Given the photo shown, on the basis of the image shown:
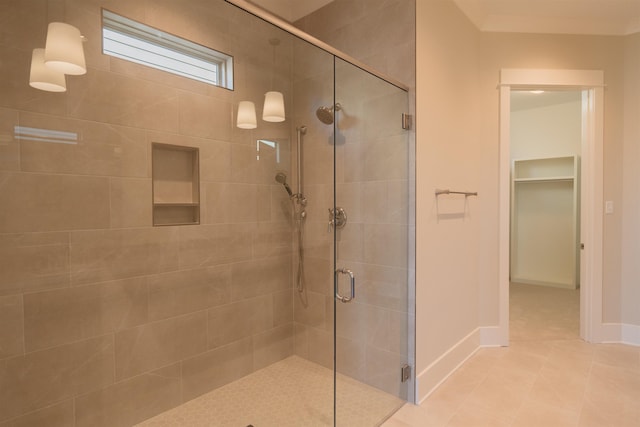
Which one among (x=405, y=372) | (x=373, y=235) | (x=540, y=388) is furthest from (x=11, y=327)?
(x=540, y=388)

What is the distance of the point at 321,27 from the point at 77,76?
1674 mm

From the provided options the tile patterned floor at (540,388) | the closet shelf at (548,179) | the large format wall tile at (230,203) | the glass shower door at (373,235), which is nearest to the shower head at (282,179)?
the large format wall tile at (230,203)

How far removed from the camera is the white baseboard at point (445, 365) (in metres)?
2.09

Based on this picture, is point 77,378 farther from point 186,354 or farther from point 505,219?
point 505,219

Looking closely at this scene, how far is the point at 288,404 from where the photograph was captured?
6.33 feet

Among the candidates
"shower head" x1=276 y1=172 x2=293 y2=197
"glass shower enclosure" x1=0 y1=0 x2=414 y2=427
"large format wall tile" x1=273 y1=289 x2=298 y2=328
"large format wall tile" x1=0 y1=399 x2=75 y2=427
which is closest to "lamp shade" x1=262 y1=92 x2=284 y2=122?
"glass shower enclosure" x1=0 y1=0 x2=414 y2=427

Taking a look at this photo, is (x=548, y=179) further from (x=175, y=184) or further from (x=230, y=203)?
(x=175, y=184)

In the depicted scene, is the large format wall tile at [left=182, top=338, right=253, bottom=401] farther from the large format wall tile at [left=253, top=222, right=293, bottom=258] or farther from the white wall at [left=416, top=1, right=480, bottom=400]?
the white wall at [left=416, top=1, right=480, bottom=400]

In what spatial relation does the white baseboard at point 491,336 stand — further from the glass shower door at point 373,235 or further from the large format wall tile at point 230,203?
the large format wall tile at point 230,203

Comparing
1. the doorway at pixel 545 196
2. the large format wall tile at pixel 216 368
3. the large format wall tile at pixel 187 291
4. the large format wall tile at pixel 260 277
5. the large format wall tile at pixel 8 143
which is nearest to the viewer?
the large format wall tile at pixel 8 143

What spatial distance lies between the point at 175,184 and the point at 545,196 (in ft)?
17.2

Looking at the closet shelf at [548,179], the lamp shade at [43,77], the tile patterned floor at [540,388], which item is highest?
the lamp shade at [43,77]

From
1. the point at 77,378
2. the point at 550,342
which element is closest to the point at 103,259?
the point at 77,378

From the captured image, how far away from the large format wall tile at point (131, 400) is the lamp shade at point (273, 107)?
63.5 inches
